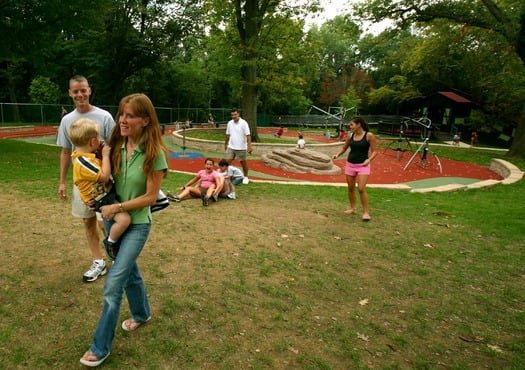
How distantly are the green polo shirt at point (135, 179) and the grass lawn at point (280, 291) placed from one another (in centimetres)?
101

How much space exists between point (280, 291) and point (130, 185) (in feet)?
6.34

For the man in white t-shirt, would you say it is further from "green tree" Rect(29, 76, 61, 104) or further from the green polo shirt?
"green tree" Rect(29, 76, 61, 104)

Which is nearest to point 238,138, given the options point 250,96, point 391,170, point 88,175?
point 88,175

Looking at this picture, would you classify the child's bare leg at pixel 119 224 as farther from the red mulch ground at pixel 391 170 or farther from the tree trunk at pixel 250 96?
the tree trunk at pixel 250 96

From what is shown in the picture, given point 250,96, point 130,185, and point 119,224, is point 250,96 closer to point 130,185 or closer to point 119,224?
point 130,185

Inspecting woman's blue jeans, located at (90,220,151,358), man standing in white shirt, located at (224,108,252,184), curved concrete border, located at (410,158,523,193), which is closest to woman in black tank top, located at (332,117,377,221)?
man standing in white shirt, located at (224,108,252,184)

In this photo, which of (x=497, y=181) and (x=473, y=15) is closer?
(x=497, y=181)

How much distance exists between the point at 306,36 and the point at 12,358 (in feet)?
64.2

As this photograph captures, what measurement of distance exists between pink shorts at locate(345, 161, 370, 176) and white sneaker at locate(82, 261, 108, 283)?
13.8ft

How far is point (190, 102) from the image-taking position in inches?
1614

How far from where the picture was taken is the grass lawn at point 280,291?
2.71 m

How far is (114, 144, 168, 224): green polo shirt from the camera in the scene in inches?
92.7

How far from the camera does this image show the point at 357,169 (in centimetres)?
624

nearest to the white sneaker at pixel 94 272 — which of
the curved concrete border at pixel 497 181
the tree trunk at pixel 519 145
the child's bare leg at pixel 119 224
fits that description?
the child's bare leg at pixel 119 224
